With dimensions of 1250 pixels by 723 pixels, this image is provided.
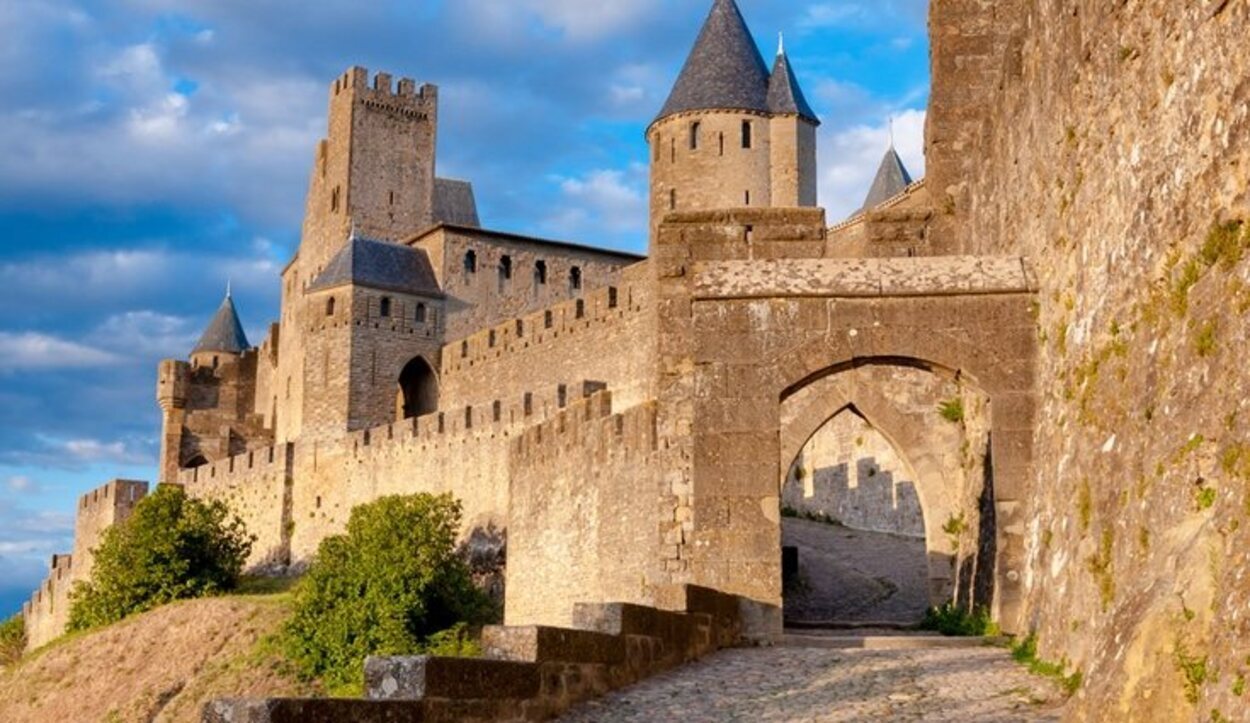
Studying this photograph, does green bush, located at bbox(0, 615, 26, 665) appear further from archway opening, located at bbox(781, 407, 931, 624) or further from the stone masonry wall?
archway opening, located at bbox(781, 407, 931, 624)

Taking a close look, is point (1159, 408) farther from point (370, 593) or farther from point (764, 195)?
point (764, 195)

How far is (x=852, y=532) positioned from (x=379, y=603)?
24.8 feet

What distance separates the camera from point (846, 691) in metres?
8.92

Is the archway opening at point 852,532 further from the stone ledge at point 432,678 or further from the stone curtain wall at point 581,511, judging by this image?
the stone ledge at point 432,678

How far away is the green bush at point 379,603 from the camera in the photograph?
25.2 metres

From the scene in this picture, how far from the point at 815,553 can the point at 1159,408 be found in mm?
16247

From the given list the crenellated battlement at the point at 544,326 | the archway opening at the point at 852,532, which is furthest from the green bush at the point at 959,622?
the crenellated battlement at the point at 544,326

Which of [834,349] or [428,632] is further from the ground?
[834,349]

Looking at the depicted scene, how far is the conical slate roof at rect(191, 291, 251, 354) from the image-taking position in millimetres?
66438

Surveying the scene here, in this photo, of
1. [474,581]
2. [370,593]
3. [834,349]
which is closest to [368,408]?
[474,581]

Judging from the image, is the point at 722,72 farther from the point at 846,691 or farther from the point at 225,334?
the point at 846,691

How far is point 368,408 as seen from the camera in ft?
156

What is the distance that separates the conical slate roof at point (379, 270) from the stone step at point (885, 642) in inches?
1483

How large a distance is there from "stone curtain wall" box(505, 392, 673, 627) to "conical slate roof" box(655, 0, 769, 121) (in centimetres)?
2294
